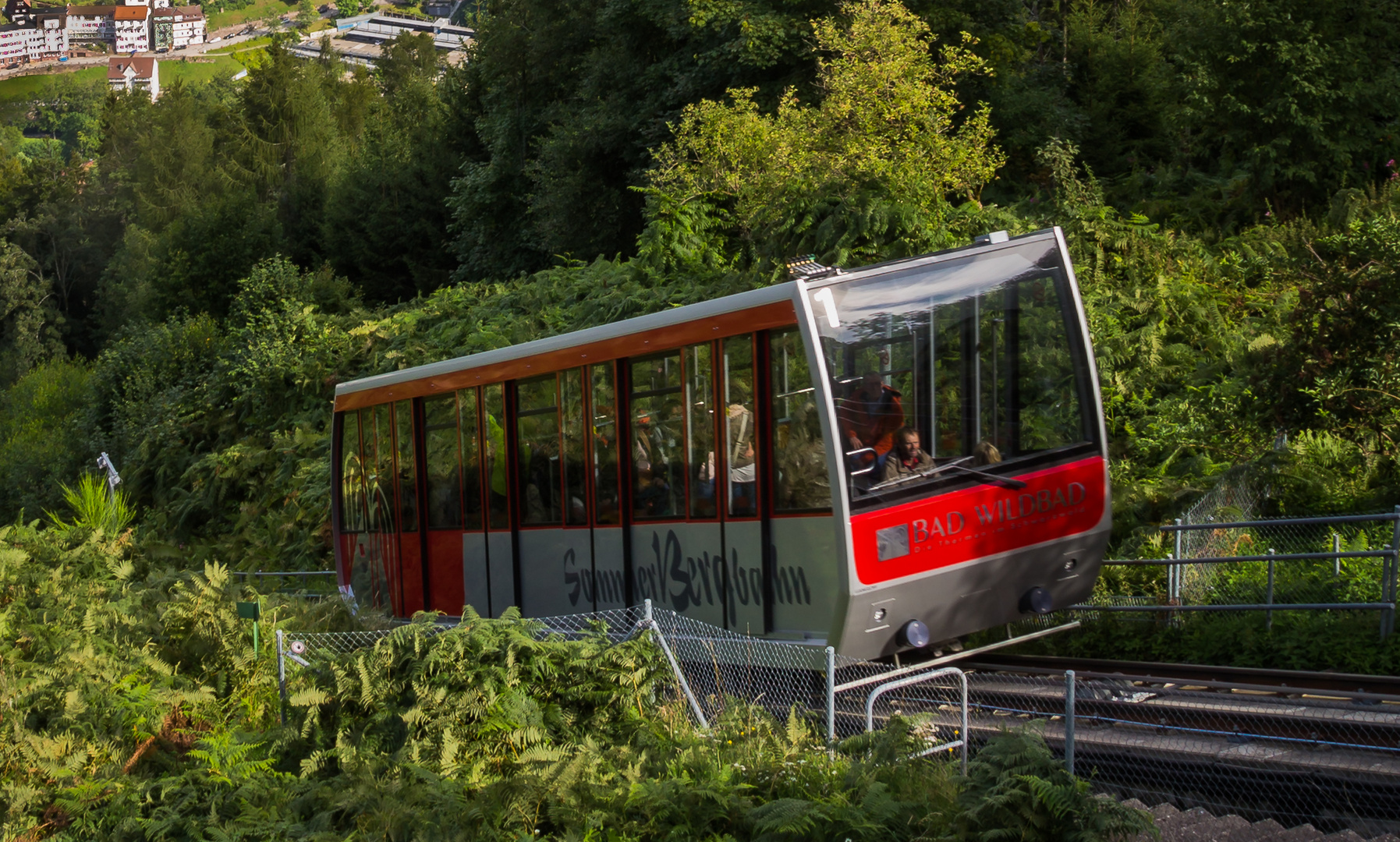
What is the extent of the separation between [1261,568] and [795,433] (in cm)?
565

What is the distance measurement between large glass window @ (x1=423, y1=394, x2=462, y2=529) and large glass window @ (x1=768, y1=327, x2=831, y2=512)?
5.38 metres

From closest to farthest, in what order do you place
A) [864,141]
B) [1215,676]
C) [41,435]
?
[1215,676]
[864,141]
[41,435]

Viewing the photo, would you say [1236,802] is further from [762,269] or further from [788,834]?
[762,269]

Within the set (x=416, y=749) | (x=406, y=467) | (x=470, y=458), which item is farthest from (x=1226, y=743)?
(x=406, y=467)

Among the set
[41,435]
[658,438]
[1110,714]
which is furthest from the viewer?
[41,435]

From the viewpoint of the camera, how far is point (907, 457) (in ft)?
31.5

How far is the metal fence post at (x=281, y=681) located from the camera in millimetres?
10305

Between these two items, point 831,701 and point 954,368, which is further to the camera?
point 954,368

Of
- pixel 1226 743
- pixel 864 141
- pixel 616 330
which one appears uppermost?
pixel 864 141

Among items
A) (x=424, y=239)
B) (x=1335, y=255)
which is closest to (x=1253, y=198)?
(x=1335, y=255)

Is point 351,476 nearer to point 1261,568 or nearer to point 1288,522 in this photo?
point 1261,568

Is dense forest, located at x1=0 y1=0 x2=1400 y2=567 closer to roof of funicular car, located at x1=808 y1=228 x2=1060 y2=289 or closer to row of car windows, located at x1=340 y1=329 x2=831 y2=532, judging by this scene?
roof of funicular car, located at x1=808 y1=228 x2=1060 y2=289

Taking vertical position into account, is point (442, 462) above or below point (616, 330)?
below

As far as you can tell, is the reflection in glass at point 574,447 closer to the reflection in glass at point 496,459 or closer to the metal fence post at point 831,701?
the reflection in glass at point 496,459
